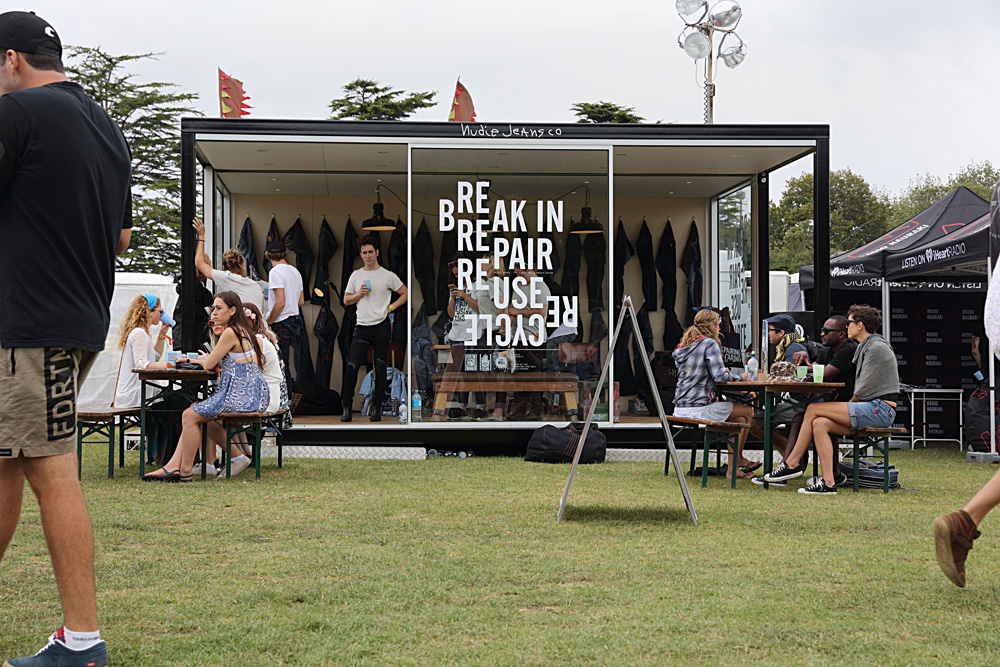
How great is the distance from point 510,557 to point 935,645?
1.72 meters

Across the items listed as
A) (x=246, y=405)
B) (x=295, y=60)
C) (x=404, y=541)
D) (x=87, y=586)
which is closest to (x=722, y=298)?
(x=246, y=405)

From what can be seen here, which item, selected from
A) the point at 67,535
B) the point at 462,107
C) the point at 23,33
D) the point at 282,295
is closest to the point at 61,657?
the point at 67,535

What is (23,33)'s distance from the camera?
8.64ft

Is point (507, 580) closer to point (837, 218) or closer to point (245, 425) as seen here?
point (245, 425)

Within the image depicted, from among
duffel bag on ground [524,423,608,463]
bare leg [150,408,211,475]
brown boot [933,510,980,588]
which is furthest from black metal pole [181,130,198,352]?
brown boot [933,510,980,588]

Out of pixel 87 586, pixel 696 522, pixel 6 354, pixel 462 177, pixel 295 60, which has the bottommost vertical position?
pixel 696 522

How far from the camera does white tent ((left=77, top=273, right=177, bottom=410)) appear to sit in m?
12.6

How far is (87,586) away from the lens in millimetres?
2504

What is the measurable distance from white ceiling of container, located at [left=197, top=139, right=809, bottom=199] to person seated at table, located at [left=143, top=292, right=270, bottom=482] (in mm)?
2377

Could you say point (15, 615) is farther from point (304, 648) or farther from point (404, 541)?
point (404, 541)

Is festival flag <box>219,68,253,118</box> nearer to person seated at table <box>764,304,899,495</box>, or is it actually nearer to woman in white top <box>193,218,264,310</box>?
woman in white top <box>193,218,264,310</box>

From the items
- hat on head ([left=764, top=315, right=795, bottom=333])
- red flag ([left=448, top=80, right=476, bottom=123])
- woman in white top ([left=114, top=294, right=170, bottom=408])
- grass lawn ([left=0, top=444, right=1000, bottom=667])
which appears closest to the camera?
grass lawn ([left=0, top=444, right=1000, bottom=667])

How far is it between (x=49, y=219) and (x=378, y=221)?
8.32 m

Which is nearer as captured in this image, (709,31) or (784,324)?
(784,324)
